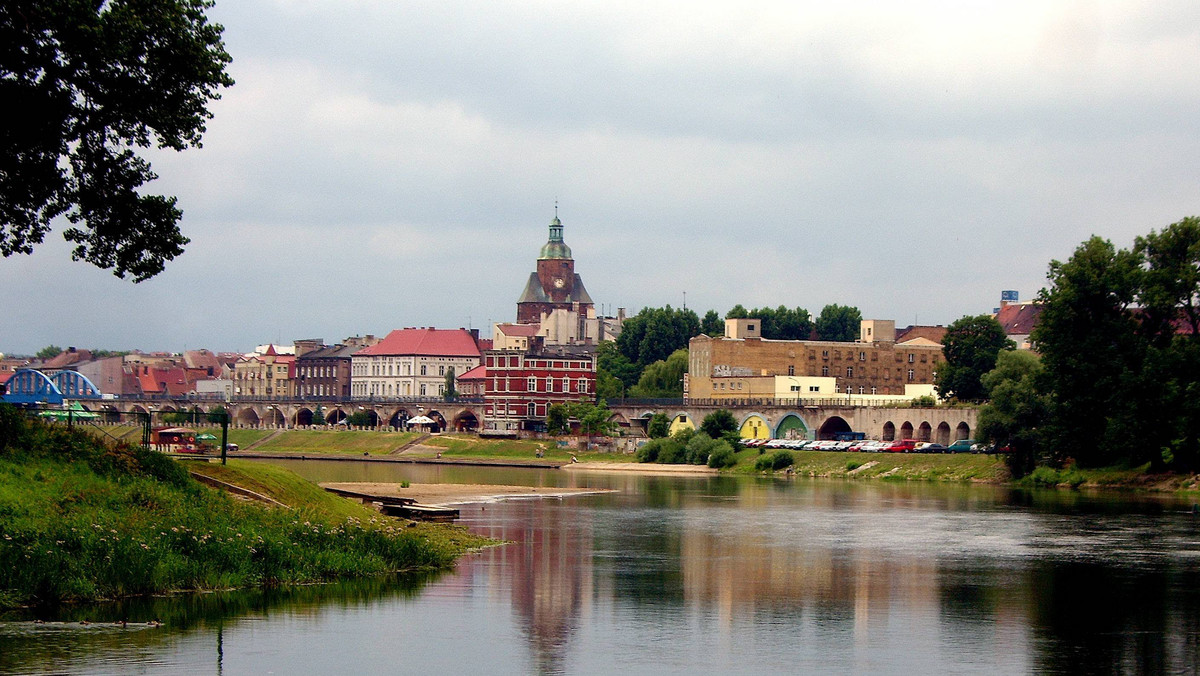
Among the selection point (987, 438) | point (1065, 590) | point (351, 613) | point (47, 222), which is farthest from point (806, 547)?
point (987, 438)

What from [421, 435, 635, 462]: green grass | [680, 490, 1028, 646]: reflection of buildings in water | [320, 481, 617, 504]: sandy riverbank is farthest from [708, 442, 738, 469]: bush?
[680, 490, 1028, 646]: reflection of buildings in water

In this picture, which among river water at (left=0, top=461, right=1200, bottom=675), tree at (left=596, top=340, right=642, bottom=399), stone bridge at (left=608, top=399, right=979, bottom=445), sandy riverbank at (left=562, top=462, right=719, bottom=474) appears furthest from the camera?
tree at (left=596, top=340, right=642, bottom=399)

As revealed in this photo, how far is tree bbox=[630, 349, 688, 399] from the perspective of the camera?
578 feet

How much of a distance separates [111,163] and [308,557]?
10.7 metres

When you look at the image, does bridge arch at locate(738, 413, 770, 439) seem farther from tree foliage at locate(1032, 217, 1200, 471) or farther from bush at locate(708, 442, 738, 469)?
tree foliage at locate(1032, 217, 1200, 471)

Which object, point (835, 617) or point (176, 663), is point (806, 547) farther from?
point (176, 663)

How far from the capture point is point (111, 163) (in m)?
36.4

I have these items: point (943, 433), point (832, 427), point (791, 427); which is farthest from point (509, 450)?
point (943, 433)

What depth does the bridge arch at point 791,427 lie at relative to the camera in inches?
5330

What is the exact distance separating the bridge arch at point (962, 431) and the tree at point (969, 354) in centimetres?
676

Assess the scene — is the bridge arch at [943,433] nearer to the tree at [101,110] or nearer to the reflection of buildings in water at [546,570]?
the reflection of buildings in water at [546,570]

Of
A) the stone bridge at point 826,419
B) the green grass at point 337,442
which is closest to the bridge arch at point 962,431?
the stone bridge at point 826,419

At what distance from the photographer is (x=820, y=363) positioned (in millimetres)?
162000

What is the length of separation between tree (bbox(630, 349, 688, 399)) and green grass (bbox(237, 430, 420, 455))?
30.6 m
